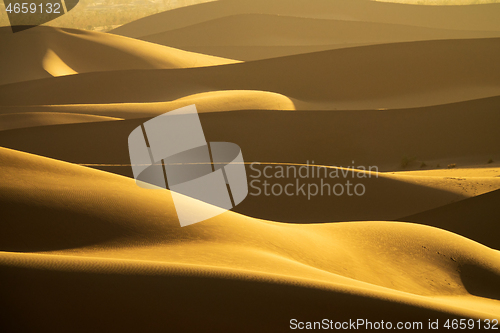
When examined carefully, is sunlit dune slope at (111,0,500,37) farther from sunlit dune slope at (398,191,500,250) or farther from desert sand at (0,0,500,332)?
sunlit dune slope at (398,191,500,250)

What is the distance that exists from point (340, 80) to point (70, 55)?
2008 centimetres

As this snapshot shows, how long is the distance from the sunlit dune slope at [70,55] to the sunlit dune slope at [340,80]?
3937mm

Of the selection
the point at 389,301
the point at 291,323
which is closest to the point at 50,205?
the point at 291,323

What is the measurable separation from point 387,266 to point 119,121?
44.8 feet

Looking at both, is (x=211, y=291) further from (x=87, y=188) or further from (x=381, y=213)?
(x=381, y=213)

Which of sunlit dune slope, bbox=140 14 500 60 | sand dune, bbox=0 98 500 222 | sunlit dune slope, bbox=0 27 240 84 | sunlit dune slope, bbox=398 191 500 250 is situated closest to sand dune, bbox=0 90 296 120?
sand dune, bbox=0 98 500 222

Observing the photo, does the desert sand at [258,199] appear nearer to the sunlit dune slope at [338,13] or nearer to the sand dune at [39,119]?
the sand dune at [39,119]

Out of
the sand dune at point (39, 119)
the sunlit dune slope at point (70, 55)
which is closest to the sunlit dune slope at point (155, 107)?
the sand dune at point (39, 119)

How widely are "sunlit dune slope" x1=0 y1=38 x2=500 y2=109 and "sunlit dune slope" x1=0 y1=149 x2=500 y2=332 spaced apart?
68.6 feet

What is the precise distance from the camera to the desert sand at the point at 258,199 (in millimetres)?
3924

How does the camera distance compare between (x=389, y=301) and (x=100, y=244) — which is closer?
(x=389, y=301)

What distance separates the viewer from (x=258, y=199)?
12.0 m

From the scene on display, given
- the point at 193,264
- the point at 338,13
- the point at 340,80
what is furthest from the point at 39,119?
the point at 338,13

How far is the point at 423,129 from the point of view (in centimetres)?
2048
